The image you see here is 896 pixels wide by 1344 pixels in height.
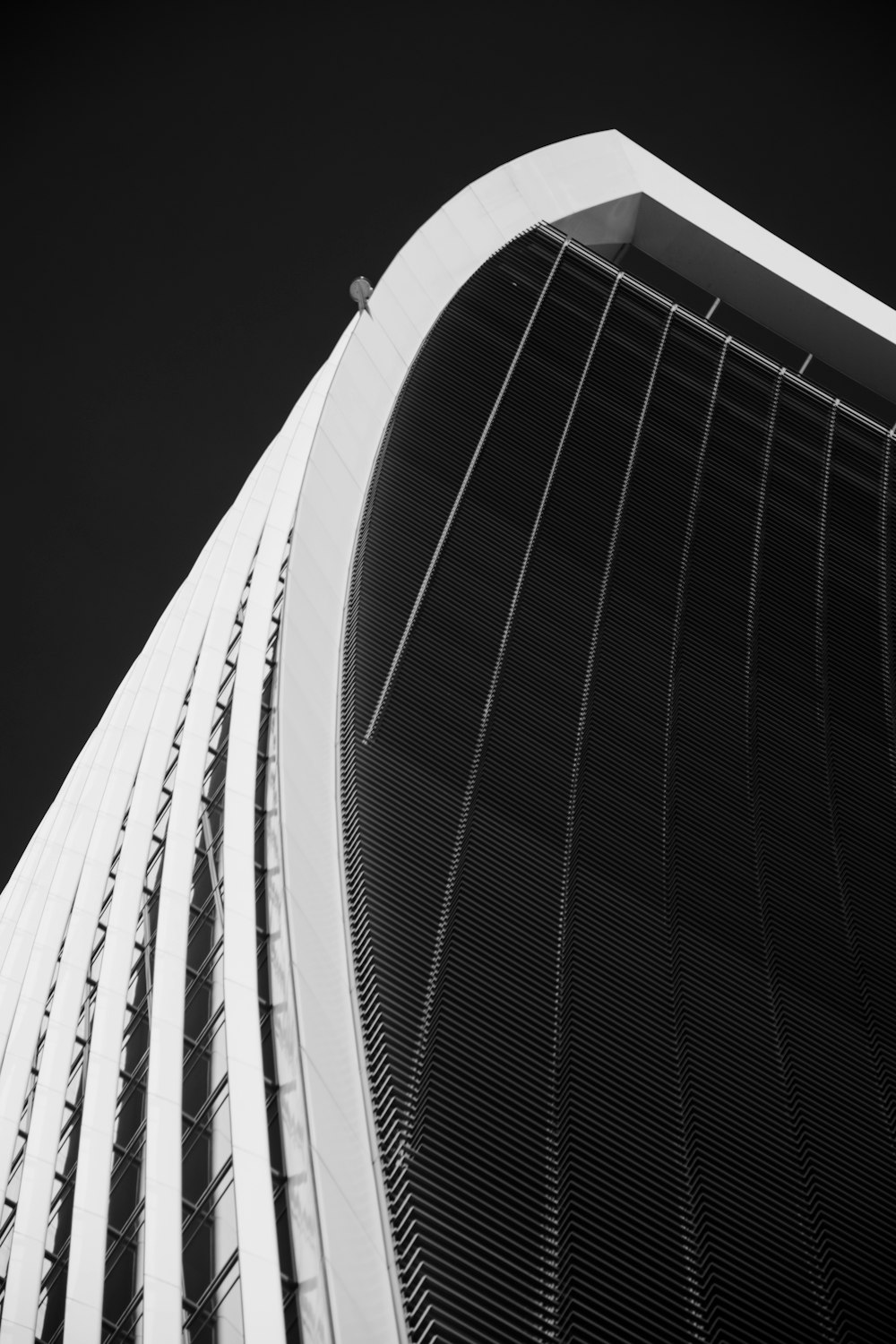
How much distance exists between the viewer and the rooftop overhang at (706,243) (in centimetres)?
2505

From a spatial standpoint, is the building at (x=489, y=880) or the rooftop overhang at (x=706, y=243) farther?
the rooftop overhang at (x=706, y=243)

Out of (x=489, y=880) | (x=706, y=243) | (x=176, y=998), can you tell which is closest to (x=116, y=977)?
(x=176, y=998)

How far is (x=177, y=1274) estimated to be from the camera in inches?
412

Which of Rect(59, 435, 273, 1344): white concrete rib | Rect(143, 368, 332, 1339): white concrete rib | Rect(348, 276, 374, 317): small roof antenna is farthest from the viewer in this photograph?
Rect(348, 276, 374, 317): small roof antenna

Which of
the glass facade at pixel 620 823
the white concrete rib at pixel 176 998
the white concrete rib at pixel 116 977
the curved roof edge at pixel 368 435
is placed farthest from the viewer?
the glass facade at pixel 620 823

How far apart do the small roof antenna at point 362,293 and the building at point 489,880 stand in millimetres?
205

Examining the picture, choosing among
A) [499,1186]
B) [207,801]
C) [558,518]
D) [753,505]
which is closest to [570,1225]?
[499,1186]

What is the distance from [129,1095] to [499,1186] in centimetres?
333

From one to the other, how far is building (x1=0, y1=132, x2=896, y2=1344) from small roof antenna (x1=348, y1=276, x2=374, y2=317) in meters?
0.20

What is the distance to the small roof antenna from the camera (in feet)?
66.0

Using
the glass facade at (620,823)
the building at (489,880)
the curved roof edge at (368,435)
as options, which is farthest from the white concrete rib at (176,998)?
the glass facade at (620,823)

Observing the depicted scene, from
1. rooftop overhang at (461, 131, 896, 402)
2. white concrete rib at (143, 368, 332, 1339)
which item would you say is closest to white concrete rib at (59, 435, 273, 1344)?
white concrete rib at (143, 368, 332, 1339)

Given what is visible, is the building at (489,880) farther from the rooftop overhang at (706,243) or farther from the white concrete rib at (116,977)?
the rooftop overhang at (706,243)

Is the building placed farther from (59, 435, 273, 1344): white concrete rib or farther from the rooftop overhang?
the rooftop overhang
